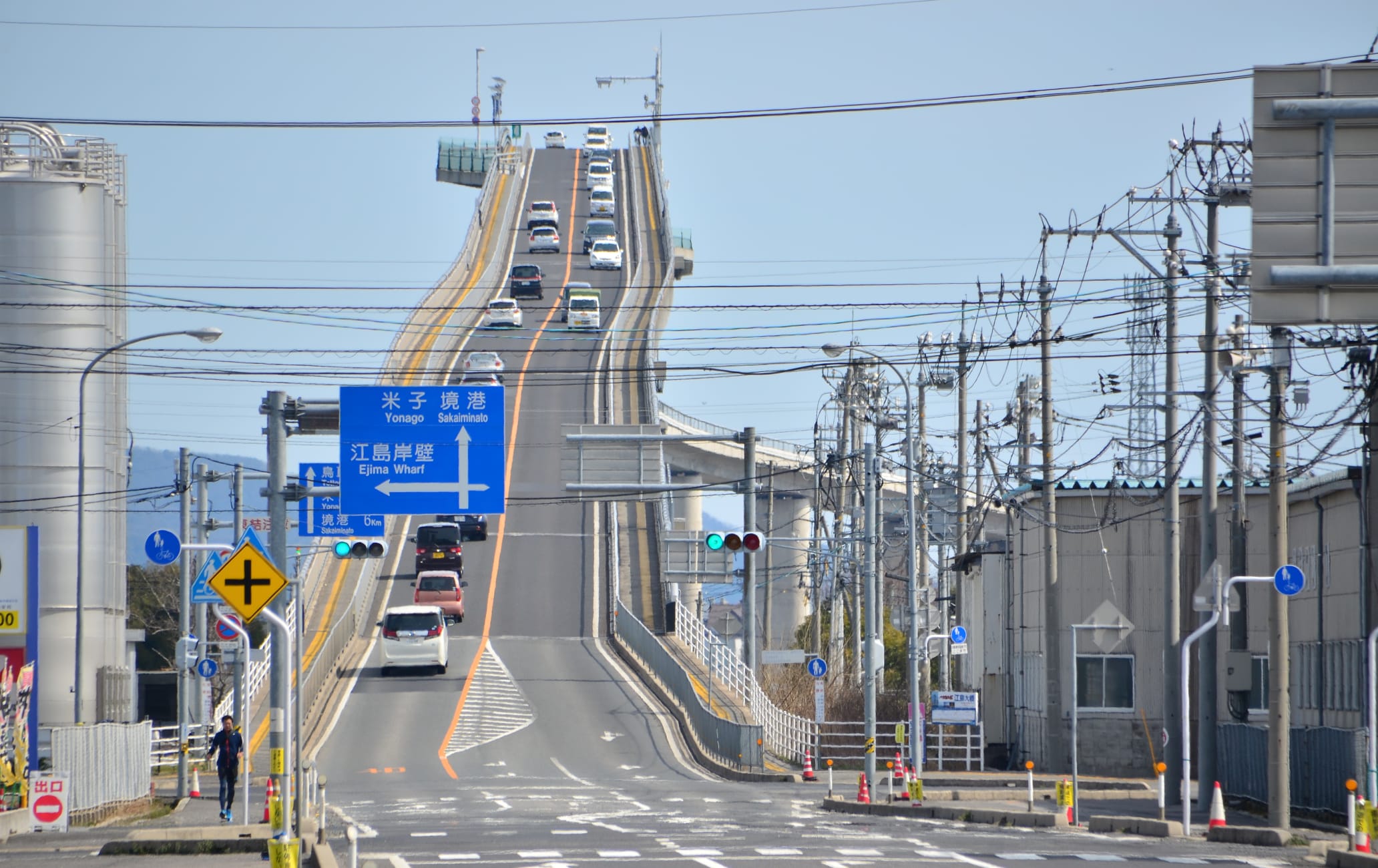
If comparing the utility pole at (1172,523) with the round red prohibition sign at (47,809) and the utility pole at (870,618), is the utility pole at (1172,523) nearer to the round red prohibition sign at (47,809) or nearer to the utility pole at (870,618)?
the utility pole at (870,618)

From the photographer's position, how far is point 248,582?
15.9 metres

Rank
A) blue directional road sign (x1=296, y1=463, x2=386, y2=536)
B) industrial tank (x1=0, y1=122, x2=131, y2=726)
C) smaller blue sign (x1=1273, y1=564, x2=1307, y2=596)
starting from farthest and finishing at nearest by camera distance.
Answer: industrial tank (x1=0, y1=122, x2=131, y2=726), blue directional road sign (x1=296, y1=463, x2=386, y2=536), smaller blue sign (x1=1273, y1=564, x2=1307, y2=596)

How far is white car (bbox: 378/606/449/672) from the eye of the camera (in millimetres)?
44625

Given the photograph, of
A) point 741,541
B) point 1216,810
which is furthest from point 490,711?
point 1216,810

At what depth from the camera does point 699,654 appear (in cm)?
4709

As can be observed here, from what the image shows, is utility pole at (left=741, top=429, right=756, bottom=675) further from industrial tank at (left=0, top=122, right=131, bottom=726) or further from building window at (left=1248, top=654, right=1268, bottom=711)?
industrial tank at (left=0, top=122, right=131, bottom=726)

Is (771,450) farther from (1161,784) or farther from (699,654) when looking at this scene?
(1161,784)

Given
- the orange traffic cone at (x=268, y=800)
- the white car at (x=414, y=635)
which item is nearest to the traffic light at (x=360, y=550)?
the orange traffic cone at (x=268, y=800)

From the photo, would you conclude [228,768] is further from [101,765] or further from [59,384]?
[59,384]

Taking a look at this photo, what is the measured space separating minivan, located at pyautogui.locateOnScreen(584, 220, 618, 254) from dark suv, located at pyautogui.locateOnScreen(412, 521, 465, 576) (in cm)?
4810

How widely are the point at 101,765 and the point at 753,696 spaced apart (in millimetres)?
17484

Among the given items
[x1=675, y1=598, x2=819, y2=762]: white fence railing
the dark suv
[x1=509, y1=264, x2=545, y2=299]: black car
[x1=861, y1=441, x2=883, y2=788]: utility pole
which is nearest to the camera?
Answer: [x1=861, y1=441, x2=883, y2=788]: utility pole

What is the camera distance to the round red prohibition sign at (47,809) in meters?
23.9

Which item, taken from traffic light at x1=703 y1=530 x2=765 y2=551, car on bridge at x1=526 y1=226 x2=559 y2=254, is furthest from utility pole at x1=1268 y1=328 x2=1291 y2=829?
car on bridge at x1=526 y1=226 x2=559 y2=254
